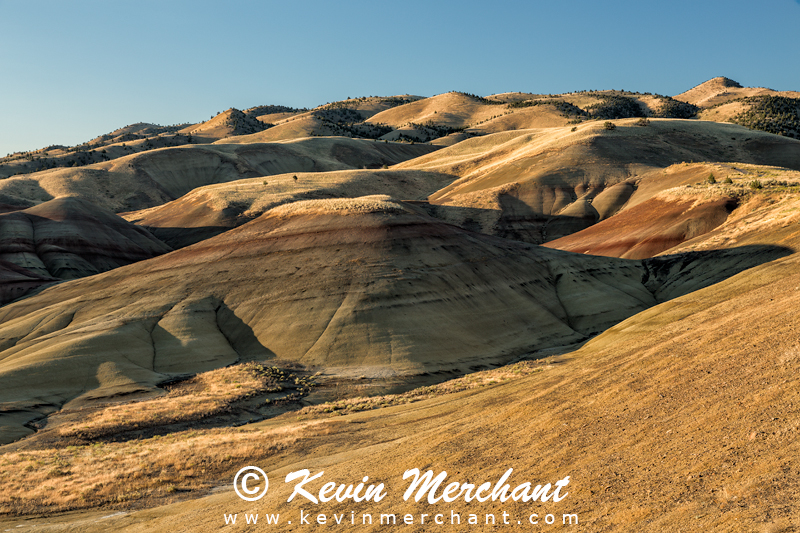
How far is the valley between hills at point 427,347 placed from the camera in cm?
1354

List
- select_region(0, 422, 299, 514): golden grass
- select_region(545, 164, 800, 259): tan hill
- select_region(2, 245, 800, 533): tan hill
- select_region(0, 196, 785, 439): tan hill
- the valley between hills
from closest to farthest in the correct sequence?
select_region(2, 245, 800, 533): tan hill
the valley between hills
select_region(0, 422, 299, 514): golden grass
select_region(0, 196, 785, 439): tan hill
select_region(545, 164, 800, 259): tan hill

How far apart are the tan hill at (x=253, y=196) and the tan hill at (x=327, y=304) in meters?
29.0

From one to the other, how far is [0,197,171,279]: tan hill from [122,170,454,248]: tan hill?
5369 mm

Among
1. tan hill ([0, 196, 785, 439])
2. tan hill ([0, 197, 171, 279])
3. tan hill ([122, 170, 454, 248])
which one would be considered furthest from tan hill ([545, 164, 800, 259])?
tan hill ([0, 197, 171, 279])

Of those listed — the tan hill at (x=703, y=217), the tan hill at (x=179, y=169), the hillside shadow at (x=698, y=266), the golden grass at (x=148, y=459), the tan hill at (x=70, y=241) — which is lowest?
the golden grass at (x=148, y=459)

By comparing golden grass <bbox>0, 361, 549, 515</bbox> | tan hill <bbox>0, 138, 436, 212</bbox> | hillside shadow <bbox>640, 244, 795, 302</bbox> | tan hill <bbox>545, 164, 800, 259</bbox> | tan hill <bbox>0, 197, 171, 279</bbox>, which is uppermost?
tan hill <bbox>0, 138, 436, 212</bbox>

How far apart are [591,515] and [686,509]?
1.74m

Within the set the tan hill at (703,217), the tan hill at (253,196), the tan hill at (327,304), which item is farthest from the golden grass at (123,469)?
the tan hill at (253,196)

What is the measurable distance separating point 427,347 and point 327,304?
7966mm

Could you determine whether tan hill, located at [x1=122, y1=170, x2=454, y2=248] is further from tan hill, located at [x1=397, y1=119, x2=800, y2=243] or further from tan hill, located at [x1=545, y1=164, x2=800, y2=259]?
tan hill, located at [x1=545, y1=164, x2=800, y2=259]

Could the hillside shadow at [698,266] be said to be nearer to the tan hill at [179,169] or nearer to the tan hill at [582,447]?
the tan hill at [582,447]

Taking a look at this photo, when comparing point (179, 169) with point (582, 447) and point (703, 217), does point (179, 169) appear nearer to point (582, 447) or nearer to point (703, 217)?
point (703, 217)

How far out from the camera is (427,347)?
1463 inches

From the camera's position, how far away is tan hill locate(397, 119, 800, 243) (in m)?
74.4
